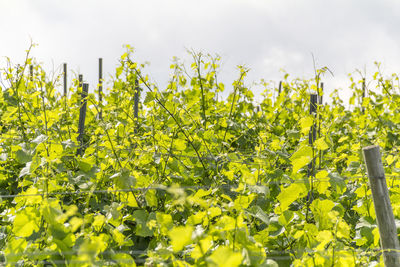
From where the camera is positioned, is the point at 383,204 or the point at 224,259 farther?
the point at 383,204

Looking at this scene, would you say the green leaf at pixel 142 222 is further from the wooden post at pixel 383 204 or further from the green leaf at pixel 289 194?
the wooden post at pixel 383 204

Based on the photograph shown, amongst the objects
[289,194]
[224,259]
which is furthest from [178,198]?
[289,194]

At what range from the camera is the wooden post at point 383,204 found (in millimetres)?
1502

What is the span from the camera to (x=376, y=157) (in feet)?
4.93

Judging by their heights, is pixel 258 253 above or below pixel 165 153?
below

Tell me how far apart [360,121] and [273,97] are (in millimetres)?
994

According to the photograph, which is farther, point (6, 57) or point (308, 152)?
point (6, 57)

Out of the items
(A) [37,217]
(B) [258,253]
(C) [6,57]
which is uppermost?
(C) [6,57]

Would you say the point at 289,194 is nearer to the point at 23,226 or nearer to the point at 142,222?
the point at 142,222

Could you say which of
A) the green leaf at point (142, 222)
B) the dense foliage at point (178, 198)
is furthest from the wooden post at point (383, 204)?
the green leaf at point (142, 222)

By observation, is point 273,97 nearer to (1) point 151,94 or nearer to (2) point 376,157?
(1) point 151,94

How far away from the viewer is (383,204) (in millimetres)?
1510

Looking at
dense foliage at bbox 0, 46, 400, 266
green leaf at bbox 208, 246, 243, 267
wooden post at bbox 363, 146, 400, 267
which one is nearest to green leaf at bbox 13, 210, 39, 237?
dense foliage at bbox 0, 46, 400, 266

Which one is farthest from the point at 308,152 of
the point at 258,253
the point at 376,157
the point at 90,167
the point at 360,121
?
the point at 360,121
